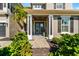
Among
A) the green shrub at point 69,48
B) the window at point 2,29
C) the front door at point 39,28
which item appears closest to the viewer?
the green shrub at point 69,48

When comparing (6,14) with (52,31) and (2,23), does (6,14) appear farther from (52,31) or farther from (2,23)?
(52,31)

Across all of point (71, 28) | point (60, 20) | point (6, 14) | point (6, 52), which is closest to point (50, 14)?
point (60, 20)

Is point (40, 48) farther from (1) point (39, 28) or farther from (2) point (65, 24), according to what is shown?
(1) point (39, 28)

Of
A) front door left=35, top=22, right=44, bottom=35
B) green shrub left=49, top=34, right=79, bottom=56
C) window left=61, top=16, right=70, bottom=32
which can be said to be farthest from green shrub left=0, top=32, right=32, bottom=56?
front door left=35, top=22, right=44, bottom=35

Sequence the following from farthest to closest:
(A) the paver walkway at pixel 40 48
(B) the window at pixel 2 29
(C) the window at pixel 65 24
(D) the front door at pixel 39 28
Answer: (D) the front door at pixel 39 28, (B) the window at pixel 2 29, (C) the window at pixel 65 24, (A) the paver walkway at pixel 40 48

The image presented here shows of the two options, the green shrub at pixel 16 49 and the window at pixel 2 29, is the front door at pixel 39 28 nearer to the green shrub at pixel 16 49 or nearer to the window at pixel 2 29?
the window at pixel 2 29

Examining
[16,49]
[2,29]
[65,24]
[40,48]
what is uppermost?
[65,24]

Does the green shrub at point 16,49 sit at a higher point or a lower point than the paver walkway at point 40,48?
higher

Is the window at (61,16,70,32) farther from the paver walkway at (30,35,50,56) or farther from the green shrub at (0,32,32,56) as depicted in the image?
the green shrub at (0,32,32,56)

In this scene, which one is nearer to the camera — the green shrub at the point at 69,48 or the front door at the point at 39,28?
the green shrub at the point at 69,48

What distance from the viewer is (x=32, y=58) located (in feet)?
6.72

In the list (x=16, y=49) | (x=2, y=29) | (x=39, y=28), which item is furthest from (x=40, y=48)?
(x=39, y=28)

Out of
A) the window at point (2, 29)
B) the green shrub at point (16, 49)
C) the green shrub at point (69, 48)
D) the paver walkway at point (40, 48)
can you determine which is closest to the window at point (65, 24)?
the paver walkway at point (40, 48)

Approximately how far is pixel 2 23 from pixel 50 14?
4657 mm
